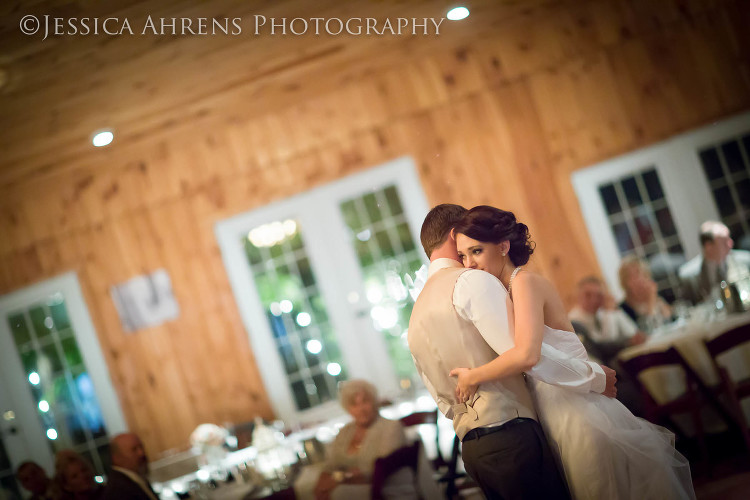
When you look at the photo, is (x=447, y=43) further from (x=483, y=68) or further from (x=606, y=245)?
(x=606, y=245)

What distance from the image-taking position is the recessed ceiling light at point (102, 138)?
6.29 meters

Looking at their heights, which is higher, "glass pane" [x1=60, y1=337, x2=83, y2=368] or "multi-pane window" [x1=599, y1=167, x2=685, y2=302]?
"glass pane" [x1=60, y1=337, x2=83, y2=368]

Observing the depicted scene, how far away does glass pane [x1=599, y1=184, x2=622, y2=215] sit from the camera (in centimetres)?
705

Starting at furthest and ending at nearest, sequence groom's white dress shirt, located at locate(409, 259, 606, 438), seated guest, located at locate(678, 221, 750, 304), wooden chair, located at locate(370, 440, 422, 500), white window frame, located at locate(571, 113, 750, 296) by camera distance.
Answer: white window frame, located at locate(571, 113, 750, 296), seated guest, located at locate(678, 221, 750, 304), wooden chair, located at locate(370, 440, 422, 500), groom's white dress shirt, located at locate(409, 259, 606, 438)

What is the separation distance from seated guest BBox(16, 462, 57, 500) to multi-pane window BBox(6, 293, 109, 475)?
1.80 metres

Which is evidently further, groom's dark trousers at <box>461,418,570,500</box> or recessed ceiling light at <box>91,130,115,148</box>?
recessed ceiling light at <box>91,130,115,148</box>

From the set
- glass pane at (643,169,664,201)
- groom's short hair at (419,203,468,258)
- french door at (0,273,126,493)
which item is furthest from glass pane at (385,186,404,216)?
groom's short hair at (419,203,468,258)

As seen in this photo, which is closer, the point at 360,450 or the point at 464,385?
the point at 464,385

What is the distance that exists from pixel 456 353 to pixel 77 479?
9.75 feet

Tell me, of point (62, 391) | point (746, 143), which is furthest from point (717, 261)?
point (62, 391)

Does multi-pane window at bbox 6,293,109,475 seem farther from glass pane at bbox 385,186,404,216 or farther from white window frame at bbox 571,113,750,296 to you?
white window frame at bbox 571,113,750,296

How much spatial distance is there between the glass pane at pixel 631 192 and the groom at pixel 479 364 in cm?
474

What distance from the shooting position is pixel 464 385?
8.25ft
